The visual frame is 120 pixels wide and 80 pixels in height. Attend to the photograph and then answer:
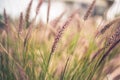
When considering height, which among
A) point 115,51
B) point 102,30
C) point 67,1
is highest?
point 102,30

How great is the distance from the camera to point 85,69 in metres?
1.72

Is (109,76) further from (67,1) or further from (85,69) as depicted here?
(67,1)

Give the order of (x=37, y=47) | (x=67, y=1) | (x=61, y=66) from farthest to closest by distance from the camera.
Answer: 1. (x=67, y=1)
2. (x=37, y=47)
3. (x=61, y=66)

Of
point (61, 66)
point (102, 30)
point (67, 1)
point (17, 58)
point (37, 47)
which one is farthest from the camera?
point (67, 1)

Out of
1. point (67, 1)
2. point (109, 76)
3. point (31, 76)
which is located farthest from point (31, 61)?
point (67, 1)

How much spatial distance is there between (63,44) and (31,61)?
31 centimetres

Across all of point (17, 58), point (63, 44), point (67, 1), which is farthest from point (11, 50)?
point (67, 1)

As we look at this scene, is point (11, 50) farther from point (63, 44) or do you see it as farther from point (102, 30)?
point (102, 30)

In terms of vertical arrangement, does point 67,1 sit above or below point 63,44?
below

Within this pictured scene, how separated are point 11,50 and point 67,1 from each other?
7033 mm

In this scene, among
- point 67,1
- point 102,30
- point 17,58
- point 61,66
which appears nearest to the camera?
point 102,30

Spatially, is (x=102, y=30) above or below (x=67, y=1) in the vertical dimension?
above

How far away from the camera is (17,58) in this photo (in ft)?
6.30

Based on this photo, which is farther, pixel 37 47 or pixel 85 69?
pixel 37 47
